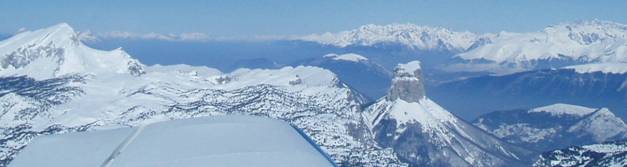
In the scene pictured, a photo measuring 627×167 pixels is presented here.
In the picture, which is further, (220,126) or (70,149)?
(220,126)

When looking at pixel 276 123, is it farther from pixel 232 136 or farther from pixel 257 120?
pixel 232 136

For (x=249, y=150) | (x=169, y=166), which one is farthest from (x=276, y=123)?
(x=169, y=166)

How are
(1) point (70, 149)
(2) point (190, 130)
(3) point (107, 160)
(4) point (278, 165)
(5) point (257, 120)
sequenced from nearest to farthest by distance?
(4) point (278, 165) → (3) point (107, 160) → (1) point (70, 149) → (2) point (190, 130) → (5) point (257, 120)

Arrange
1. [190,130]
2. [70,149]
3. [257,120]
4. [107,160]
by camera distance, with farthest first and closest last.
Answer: [257,120], [190,130], [70,149], [107,160]

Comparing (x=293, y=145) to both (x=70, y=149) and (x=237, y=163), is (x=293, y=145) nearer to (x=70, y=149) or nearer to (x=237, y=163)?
(x=237, y=163)

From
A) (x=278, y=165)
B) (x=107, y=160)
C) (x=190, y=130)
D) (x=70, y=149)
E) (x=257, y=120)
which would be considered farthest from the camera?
(x=257, y=120)

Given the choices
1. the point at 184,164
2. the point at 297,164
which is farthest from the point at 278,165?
the point at 184,164
